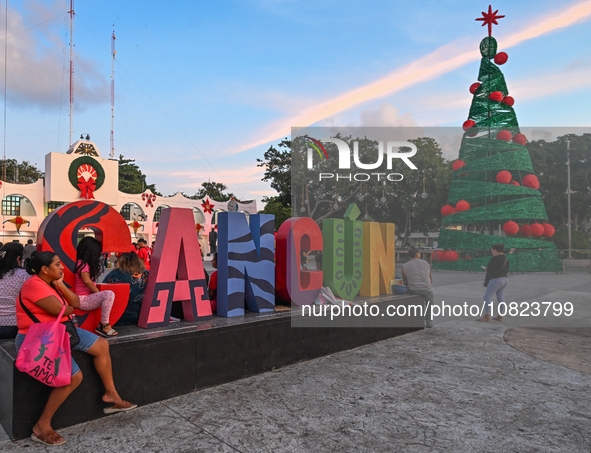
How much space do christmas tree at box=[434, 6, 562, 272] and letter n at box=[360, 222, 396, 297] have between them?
1580cm

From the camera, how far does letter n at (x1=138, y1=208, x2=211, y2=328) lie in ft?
15.8

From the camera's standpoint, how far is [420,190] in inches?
1458

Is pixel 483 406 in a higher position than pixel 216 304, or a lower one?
lower

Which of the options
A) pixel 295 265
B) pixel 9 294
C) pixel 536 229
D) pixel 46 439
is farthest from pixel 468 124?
pixel 46 439

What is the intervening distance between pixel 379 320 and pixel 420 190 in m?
31.9

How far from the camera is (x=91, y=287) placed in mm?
4316

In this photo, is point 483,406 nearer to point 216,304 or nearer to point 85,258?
point 216,304

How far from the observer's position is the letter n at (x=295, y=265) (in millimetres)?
6230

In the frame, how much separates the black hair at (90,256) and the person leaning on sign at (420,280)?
5.58 metres

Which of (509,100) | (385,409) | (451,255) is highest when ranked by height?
(509,100)

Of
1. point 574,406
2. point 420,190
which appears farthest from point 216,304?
point 420,190

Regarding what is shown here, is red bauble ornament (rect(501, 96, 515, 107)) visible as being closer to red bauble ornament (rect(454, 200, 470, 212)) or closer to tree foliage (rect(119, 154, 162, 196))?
red bauble ornament (rect(454, 200, 470, 212))

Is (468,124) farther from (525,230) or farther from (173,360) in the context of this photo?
(173,360)

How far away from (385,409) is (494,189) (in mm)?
20931
